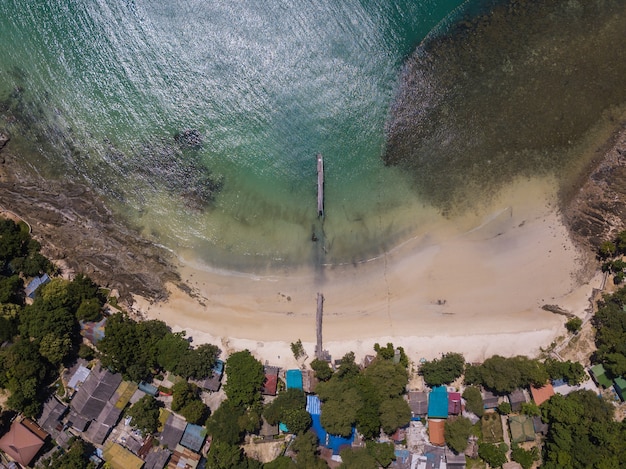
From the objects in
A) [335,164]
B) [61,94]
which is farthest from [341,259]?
[61,94]

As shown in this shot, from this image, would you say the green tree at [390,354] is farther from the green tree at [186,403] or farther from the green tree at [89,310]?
the green tree at [89,310]

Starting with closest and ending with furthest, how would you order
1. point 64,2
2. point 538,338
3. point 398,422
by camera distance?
1. point 398,422
2. point 538,338
3. point 64,2

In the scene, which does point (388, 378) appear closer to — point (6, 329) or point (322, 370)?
point (322, 370)

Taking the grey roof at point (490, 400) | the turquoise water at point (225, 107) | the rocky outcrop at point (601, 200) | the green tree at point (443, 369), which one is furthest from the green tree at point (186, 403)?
the rocky outcrop at point (601, 200)

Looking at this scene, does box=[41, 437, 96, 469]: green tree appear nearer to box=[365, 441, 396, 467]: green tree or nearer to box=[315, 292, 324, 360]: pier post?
box=[315, 292, 324, 360]: pier post

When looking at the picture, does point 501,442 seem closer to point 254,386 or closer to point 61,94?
point 254,386

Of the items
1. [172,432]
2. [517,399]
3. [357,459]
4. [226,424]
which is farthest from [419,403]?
[172,432]

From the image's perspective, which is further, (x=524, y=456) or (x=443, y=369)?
(x=443, y=369)

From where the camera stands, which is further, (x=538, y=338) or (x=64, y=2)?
(x=64, y=2)
